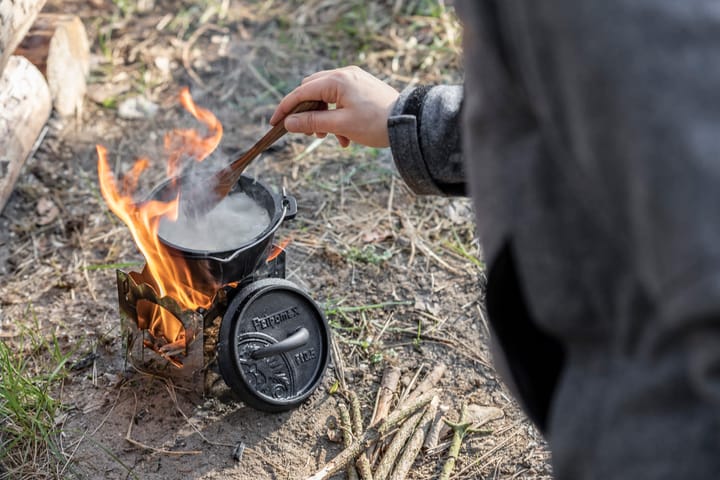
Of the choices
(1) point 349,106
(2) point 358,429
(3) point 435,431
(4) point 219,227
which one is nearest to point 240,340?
(4) point 219,227

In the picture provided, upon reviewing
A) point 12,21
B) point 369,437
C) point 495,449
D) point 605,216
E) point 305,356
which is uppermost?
point 605,216

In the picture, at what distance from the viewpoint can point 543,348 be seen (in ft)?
4.09

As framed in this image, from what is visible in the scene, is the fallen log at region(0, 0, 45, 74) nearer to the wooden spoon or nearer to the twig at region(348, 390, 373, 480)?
the wooden spoon

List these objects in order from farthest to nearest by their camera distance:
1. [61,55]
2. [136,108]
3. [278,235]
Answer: [136,108], [61,55], [278,235]

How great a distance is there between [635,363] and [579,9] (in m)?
0.42

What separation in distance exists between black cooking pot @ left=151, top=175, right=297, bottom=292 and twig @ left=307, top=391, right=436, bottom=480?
1.90ft

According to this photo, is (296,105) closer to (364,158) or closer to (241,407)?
(241,407)

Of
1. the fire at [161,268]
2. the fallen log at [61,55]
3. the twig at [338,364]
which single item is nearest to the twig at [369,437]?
the twig at [338,364]

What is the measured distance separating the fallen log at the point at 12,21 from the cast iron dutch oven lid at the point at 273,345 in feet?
4.65

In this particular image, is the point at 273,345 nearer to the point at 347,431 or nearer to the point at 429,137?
the point at 347,431

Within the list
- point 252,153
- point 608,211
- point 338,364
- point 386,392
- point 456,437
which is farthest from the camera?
point 338,364

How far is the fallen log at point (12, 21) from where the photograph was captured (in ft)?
9.50

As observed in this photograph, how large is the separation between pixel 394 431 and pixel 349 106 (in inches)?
38.6

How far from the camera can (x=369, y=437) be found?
2.31m
